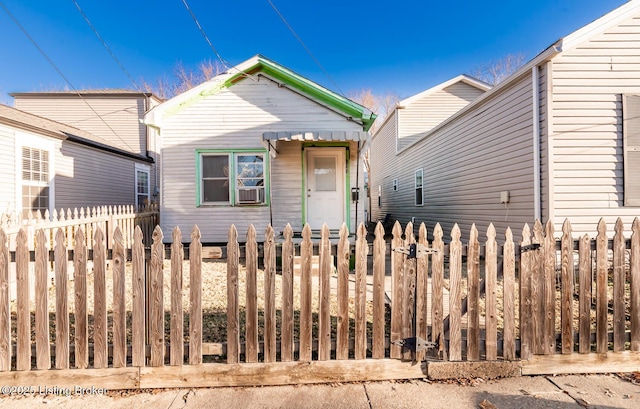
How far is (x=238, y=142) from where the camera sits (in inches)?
337

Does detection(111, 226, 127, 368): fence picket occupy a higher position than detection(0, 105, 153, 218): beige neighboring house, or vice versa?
detection(0, 105, 153, 218): beige neighboring house

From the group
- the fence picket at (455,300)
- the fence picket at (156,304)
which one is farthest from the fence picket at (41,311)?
the fence picket at (455,300)

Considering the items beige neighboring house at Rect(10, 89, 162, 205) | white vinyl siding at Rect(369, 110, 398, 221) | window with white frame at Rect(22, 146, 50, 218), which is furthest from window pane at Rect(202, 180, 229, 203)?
beige neighboring house at Rect(10, 89, 162, 205)

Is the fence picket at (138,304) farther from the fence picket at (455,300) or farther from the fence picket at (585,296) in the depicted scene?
the fence picket at (585,296)

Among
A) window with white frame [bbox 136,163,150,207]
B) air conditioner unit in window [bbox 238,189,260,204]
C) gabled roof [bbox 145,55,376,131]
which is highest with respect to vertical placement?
gabled roof [bbox 145,55,376,131]

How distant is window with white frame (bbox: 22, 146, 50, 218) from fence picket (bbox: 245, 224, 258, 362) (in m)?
9.33

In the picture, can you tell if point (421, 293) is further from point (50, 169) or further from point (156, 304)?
point (50, 169)

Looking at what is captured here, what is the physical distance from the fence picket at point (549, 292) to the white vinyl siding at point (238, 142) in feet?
19.5

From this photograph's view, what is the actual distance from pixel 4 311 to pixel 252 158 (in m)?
6.51

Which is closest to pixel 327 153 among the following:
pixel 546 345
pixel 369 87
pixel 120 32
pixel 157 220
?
pixel 157 220

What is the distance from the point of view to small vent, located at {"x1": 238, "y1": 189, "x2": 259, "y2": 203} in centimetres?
858

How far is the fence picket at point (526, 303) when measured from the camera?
267 cm

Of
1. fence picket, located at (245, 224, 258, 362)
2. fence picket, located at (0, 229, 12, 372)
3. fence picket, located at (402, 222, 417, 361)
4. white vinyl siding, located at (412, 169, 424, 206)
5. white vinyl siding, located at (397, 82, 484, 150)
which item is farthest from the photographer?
white vinyl siding, located at (397, 82, 484, 150)

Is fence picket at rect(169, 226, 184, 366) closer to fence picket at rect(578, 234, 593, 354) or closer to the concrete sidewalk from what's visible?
the concrete sidewalk
